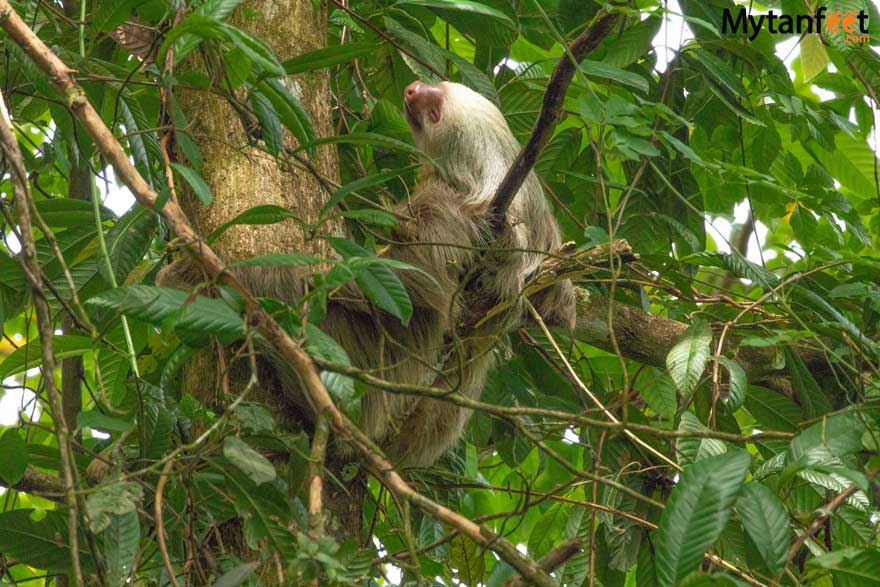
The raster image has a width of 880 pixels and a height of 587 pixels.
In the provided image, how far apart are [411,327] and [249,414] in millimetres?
1382

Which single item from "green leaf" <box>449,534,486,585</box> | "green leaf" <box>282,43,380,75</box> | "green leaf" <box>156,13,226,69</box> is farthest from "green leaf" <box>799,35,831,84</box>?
"green leaf" <box>156,13,226,69</box>

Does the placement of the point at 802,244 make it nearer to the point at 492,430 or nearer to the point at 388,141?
the point at 492,430

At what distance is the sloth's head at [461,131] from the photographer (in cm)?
454

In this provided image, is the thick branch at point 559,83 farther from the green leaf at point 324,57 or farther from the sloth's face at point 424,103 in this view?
the sloth's face at point 424,103

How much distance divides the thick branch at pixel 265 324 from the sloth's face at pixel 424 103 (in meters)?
2.32

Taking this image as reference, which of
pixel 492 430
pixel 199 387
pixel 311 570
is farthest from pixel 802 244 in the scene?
pixel 311 570

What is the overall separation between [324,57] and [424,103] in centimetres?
156

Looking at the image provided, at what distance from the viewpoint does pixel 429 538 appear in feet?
13.6

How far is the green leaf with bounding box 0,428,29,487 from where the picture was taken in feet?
9.07

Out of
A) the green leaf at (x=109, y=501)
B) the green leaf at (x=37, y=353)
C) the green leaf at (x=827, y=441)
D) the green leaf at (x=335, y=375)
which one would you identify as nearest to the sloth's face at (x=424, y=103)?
the green leaf at (x=37, y=353)

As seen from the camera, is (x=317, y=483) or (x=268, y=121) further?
(x=268, y=121)

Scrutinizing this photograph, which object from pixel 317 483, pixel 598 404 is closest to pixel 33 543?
pixel 317 483

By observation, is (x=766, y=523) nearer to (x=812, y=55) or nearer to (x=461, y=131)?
(x=461, y=131)

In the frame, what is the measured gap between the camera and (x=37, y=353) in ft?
11.3
